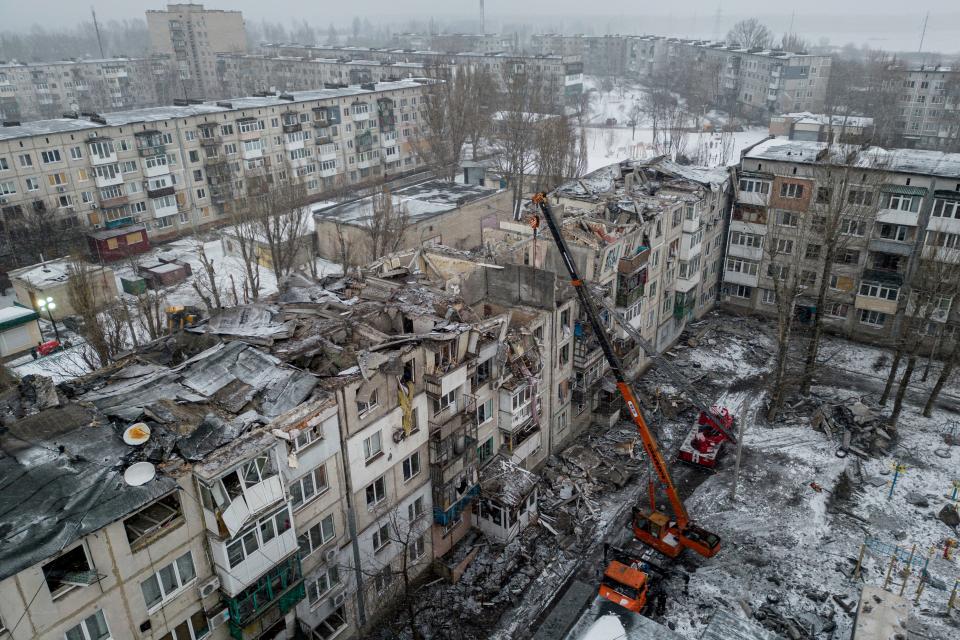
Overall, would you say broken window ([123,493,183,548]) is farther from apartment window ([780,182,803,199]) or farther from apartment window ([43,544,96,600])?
apartment window ([780,182,803,199])

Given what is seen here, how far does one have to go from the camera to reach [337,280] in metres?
29.0

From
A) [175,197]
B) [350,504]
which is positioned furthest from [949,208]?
[175,197]

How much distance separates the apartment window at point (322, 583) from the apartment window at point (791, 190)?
39.6 meters

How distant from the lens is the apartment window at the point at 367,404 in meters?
21.5

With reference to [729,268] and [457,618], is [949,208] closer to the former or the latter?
[729,268]

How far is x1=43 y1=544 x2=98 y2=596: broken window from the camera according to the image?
1492cm

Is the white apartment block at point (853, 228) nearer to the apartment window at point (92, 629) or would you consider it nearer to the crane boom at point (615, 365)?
the crane boom at point (615, 365)

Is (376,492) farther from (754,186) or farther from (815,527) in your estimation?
(754,186)

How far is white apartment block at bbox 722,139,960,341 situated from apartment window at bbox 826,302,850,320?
63mm

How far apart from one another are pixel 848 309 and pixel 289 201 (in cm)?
4130

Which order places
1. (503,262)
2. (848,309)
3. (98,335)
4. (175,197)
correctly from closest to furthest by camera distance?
1. (98,335)
2. (503,262)
3. (848,309)
4. (175,197)

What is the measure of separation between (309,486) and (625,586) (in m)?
12.8

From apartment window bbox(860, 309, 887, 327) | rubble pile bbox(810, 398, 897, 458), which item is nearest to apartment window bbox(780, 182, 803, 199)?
apartment window bbox(860, 309, 887, 327)

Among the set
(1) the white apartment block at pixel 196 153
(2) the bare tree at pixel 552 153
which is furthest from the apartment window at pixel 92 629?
(2) the bare tree at pixel 552 153
